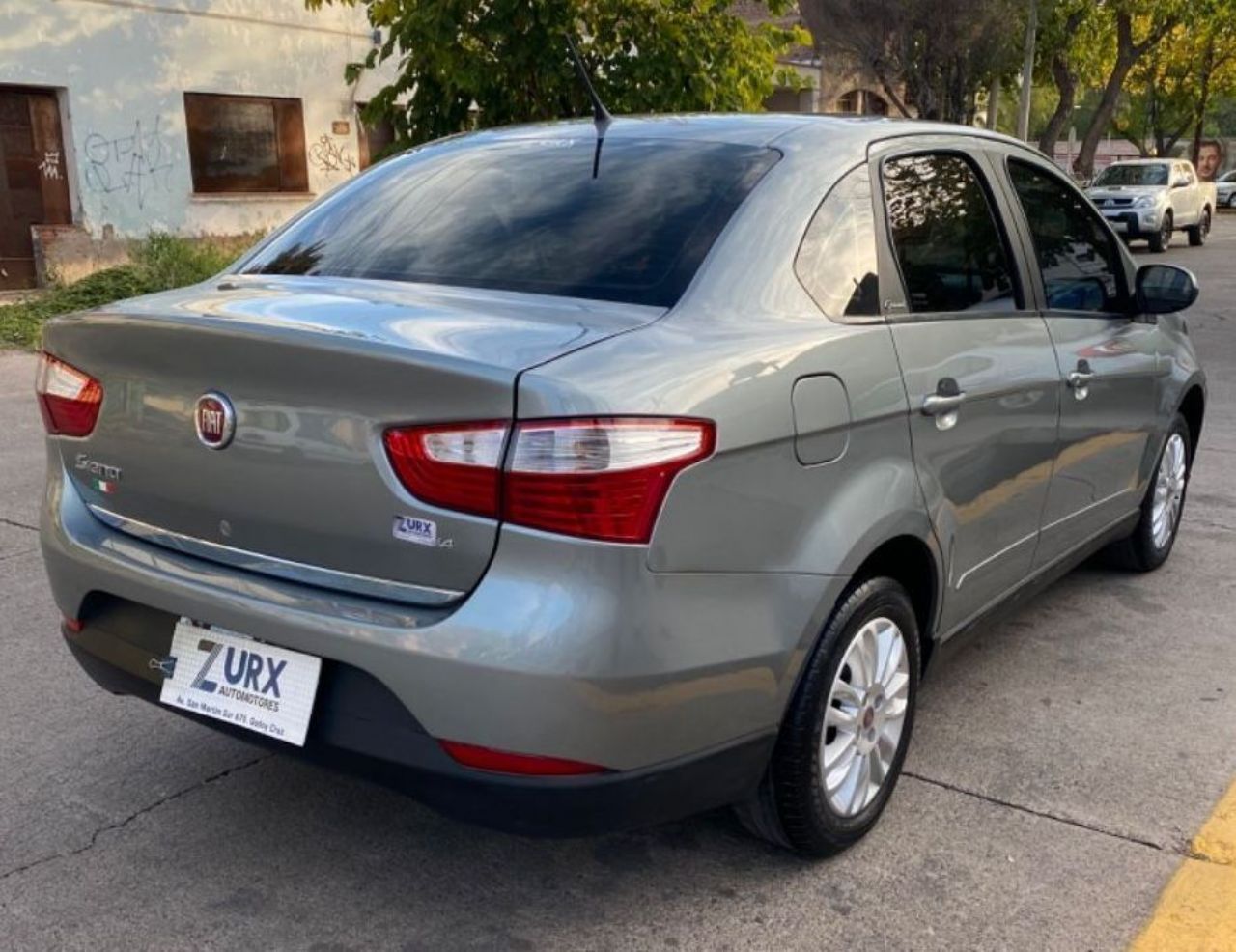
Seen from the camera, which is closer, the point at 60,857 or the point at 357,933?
the point at 357,933

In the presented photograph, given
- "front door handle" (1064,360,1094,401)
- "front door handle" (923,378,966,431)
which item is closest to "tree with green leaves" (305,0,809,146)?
"front door handle" (1064,360,1094,401)

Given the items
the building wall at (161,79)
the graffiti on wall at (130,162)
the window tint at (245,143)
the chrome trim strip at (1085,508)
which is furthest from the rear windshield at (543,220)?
the window tint at (245,143)

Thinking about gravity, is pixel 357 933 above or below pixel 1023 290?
below

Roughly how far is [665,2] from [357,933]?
24.9ft

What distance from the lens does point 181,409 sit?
2.54m

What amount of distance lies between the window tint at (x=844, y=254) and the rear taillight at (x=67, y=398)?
159 cm

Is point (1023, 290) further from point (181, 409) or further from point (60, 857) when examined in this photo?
point (60, 857)

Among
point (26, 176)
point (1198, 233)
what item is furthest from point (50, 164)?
point (1198, 233)

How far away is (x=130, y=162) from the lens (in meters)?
14.6

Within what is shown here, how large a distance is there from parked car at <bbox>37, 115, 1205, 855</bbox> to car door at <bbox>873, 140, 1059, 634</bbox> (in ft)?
0.05

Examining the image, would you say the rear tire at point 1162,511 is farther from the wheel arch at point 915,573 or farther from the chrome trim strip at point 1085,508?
the wheel arch at point 915,573

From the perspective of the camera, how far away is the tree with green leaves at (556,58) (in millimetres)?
8438

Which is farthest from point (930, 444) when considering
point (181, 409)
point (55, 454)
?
point (55, 454)

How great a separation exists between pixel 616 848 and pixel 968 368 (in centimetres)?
147
